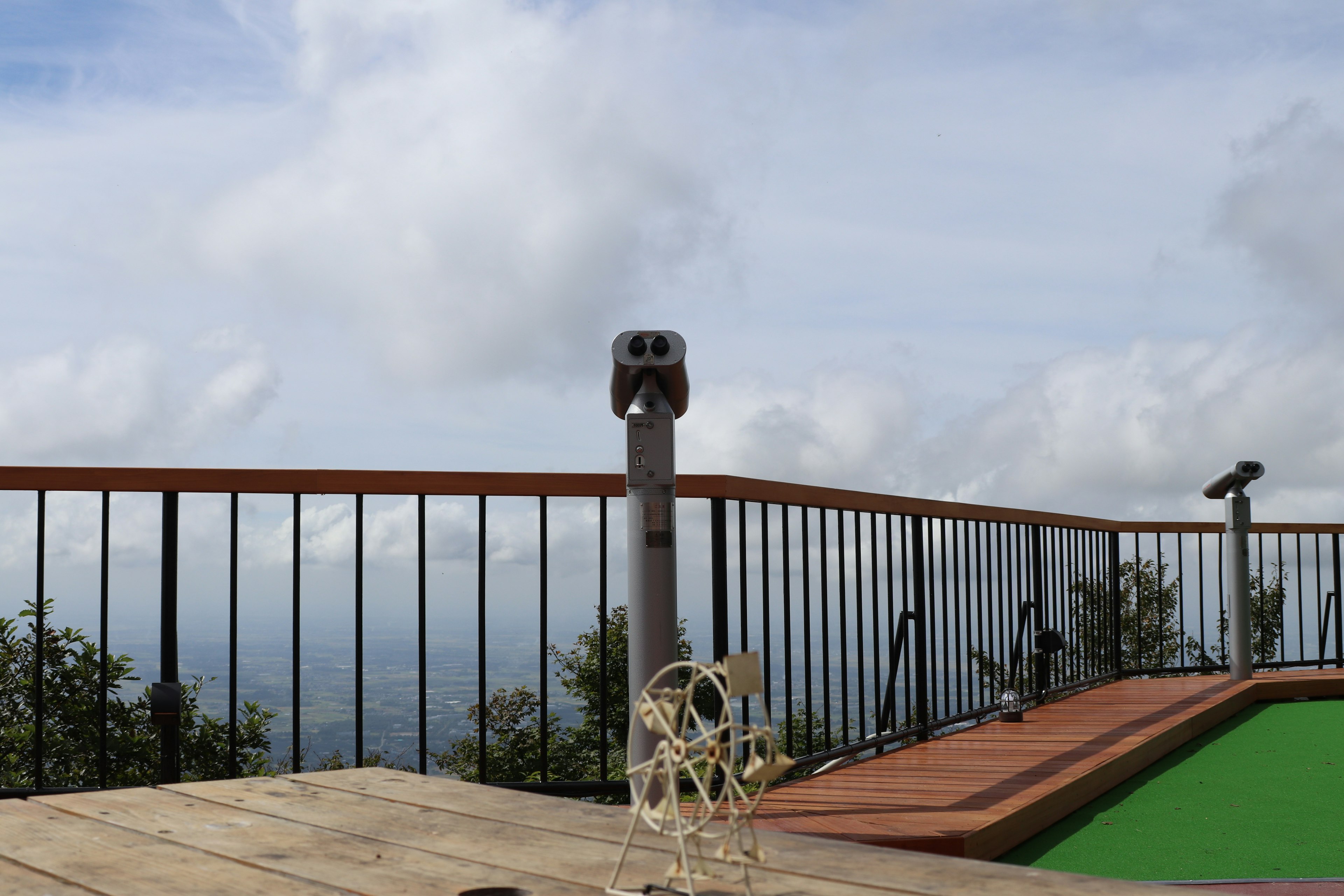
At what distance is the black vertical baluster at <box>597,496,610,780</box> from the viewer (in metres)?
3.12

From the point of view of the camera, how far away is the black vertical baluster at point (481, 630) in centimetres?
307

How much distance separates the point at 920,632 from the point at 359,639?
7.57 feet

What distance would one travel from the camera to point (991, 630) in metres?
5.55

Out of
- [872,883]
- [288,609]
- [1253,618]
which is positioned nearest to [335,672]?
[288,609]

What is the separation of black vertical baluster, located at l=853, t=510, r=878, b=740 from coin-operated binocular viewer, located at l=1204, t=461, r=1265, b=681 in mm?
3441

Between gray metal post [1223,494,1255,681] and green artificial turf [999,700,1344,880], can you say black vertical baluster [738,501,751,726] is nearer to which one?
green artificial turf [999,700,1344,880]

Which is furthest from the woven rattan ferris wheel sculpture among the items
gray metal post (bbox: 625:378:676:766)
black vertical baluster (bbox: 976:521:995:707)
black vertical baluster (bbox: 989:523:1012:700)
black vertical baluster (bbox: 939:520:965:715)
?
black vertical baluster (bbox: 989:523:1012:700)

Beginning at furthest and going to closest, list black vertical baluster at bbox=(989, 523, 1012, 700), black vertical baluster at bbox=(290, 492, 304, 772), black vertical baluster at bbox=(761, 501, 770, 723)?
black vertical baluster at bbox=(989, 523, 1012, 700) → black vertical baluster at bbox=(761, 501, 770, 723) → black vertical baluster at bbox=(290, 492, 304, 772)

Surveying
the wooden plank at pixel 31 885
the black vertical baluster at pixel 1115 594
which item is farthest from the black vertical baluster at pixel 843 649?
the black vertical baluster at pixel 1115 594

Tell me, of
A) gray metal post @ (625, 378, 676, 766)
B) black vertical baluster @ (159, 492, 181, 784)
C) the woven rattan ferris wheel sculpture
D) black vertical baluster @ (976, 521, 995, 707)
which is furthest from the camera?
black vertical baluster @ (976, 521, 995, 707)

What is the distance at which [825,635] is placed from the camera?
12.3 feet

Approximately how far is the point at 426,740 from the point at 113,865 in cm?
187

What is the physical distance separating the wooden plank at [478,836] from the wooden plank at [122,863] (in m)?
0.20

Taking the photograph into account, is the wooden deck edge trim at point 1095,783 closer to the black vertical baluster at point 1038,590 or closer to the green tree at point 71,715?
the black vertical baluster at point 1038,590
